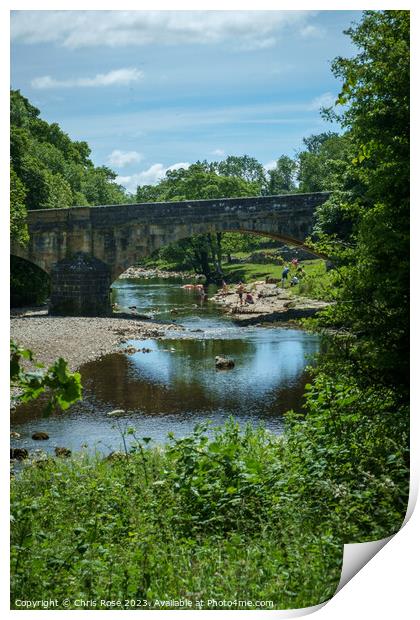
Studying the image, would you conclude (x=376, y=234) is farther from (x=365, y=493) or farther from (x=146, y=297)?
(x=146, y=297)

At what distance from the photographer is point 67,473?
6812 mm

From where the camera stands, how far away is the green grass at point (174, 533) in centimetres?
482

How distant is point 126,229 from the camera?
1788 centimetres

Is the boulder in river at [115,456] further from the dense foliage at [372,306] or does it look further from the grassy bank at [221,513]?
the dense foliage at [372,306]

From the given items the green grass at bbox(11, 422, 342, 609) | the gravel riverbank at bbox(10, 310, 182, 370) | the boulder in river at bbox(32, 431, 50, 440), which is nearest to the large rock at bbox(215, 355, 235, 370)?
the gravel riverbank at bbox(10, 310, 182, 370)

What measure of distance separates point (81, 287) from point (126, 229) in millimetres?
4864

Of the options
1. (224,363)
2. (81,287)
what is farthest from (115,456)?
(81,287)

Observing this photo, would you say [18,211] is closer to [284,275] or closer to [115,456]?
[115,456]

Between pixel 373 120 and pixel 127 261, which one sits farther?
pixel 127 261

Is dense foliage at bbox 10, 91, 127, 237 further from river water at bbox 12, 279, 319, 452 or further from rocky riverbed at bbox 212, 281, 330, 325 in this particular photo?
rocky riverbed at bbox 212, 281, 330, 325

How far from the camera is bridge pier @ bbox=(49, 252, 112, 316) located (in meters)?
10.5

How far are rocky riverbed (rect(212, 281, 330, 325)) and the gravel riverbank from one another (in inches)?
158
